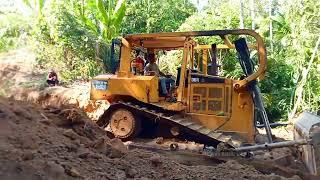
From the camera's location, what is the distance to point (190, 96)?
1005cm

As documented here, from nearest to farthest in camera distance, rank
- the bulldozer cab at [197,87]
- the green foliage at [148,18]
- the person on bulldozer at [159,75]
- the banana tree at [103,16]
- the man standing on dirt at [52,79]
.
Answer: the bulldozer cab at [197,87] < the person on bulldozer at [159,75] < the man standing on dirt at [52,79] < the banana tree at [103,16] < the green foliage at [148,18]

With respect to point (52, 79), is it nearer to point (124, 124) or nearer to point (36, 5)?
point (36, 5)

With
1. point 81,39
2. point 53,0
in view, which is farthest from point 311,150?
point 53,0

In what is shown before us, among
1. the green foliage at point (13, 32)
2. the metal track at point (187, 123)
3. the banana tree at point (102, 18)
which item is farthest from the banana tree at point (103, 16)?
the metal track at point (187, 123)

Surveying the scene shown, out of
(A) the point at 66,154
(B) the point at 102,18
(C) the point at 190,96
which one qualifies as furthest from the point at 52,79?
(A) the point at 66,154

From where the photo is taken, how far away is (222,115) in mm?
9812

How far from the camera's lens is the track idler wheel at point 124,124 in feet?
33.7

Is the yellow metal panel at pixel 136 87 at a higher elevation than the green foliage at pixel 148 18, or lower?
lower

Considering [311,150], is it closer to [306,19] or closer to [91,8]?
[306,19]

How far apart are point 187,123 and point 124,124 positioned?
1491 mm

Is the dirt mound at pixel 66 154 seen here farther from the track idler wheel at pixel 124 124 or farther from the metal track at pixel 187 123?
the track idler wheel at pixel 124 124

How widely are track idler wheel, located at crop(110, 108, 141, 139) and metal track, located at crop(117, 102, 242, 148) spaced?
9.0 inches

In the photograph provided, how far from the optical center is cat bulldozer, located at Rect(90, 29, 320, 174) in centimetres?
941

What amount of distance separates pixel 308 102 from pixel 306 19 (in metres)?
2.57
